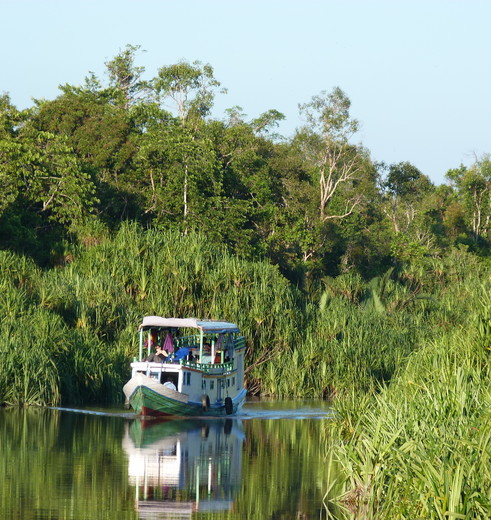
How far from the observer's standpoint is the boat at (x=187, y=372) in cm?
2700

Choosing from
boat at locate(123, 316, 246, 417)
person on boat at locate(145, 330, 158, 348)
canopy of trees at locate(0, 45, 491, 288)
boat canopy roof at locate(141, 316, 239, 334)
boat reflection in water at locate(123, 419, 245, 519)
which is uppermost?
canopy of trees at locate(0, 45, 491, 288)

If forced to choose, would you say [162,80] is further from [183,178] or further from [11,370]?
[11,370]

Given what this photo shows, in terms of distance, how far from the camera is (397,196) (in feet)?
224

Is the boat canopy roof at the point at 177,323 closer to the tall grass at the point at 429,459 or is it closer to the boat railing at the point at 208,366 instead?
the boat railing at the point at 208,366

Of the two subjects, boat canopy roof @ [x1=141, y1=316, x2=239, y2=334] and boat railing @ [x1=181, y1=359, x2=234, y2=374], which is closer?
boat railing @ [x1=181, y1=359, x2=234, y2=374]

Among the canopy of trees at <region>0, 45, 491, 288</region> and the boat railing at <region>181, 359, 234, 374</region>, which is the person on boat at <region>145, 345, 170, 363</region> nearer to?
the boat railing at <region>181, 359, 234, 374</region>

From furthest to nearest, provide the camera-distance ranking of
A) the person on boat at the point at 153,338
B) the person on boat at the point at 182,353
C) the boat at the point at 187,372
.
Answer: the person on boat at the point at 153,338 < the person on boat at the point at 182,353 < the boat at the point at 187,372

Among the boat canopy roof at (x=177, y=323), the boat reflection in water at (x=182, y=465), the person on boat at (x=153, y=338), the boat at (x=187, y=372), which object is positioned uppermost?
the boat canopy roof at (x=177, y=323)

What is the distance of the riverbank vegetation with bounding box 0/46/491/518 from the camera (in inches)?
567

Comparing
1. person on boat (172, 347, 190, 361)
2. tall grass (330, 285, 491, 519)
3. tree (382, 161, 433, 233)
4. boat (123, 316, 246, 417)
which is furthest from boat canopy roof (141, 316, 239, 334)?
tree (382, 161, 433, 233)

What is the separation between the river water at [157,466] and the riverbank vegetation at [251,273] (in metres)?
1.04

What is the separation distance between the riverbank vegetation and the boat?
167 centimetres

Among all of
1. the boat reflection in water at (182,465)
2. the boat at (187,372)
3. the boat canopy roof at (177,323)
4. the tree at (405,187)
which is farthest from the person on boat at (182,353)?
the tree at (405,187)

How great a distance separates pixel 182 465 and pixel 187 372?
8847mm
